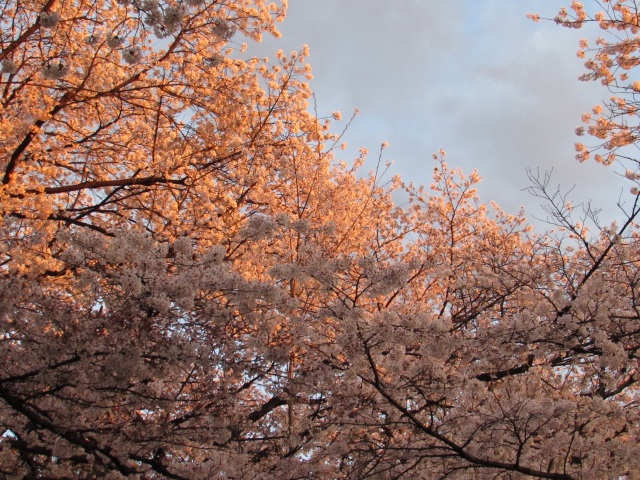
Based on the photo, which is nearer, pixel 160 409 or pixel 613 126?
pixel 160 409

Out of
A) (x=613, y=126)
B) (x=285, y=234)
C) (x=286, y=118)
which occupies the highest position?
(x=286, y=118)

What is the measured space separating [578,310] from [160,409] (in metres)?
3.59

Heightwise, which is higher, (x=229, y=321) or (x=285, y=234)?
(x=285, y=234)

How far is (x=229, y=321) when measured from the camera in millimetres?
4113

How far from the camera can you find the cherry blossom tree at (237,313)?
4.00 m

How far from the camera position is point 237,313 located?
15.7 ft

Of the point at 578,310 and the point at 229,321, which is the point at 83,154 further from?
the point at 578,310

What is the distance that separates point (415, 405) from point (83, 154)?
5.18 m

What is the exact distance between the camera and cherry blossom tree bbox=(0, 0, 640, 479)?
4004 mm

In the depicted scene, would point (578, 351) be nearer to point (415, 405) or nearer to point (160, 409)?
point (415, 405)

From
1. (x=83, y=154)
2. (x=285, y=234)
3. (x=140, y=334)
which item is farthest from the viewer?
(x=83, y=154)

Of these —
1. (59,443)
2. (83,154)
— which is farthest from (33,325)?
(83,154)

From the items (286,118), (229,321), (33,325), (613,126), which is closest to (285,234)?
(286,118)

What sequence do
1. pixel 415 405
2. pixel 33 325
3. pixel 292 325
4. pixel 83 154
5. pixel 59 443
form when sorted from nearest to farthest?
pixel 33 325
pixel 292 325
pixel 59 443
pixel 415 405
pixel 83 154
